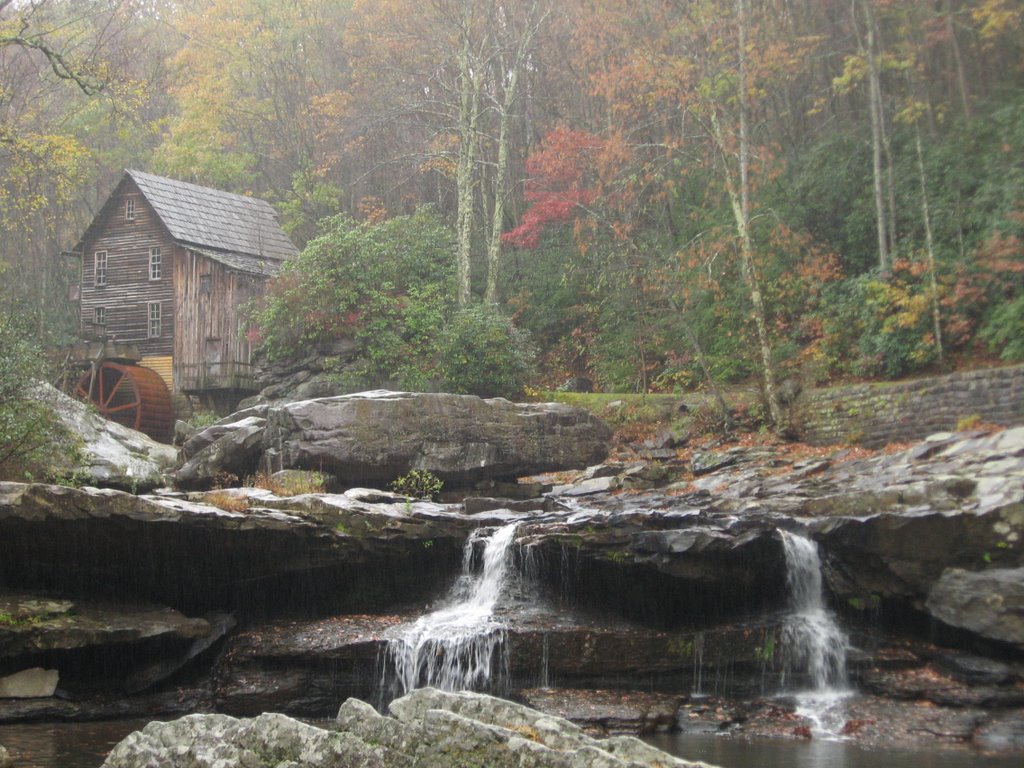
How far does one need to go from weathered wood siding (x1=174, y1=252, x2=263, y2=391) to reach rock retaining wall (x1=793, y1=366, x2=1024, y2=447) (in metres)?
17.7

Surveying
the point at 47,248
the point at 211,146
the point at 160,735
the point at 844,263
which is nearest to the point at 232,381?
the point at 211,146

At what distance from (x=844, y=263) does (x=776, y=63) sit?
4569mm

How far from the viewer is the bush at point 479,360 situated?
75.5 feet

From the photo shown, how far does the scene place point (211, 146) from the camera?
37.1m

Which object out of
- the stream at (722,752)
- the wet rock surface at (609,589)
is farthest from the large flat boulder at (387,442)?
the stream at (722,752)

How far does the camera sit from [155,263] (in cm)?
3256

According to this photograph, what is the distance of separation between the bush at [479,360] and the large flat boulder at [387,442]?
149 inches

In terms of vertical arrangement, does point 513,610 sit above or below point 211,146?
below

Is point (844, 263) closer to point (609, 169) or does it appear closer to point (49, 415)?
point (609, 169)

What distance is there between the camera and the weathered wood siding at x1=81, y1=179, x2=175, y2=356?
3228 cm

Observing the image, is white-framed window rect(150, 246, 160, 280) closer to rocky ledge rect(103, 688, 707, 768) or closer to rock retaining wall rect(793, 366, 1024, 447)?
rock retaining wall rect(793, 366, 1024, 447)

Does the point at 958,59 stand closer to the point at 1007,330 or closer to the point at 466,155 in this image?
the point at 1007,330

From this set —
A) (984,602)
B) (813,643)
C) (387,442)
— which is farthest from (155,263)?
(984,602)

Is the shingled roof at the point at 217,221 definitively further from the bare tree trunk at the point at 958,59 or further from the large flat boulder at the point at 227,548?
the bare tree trunk at the point at 958,59
